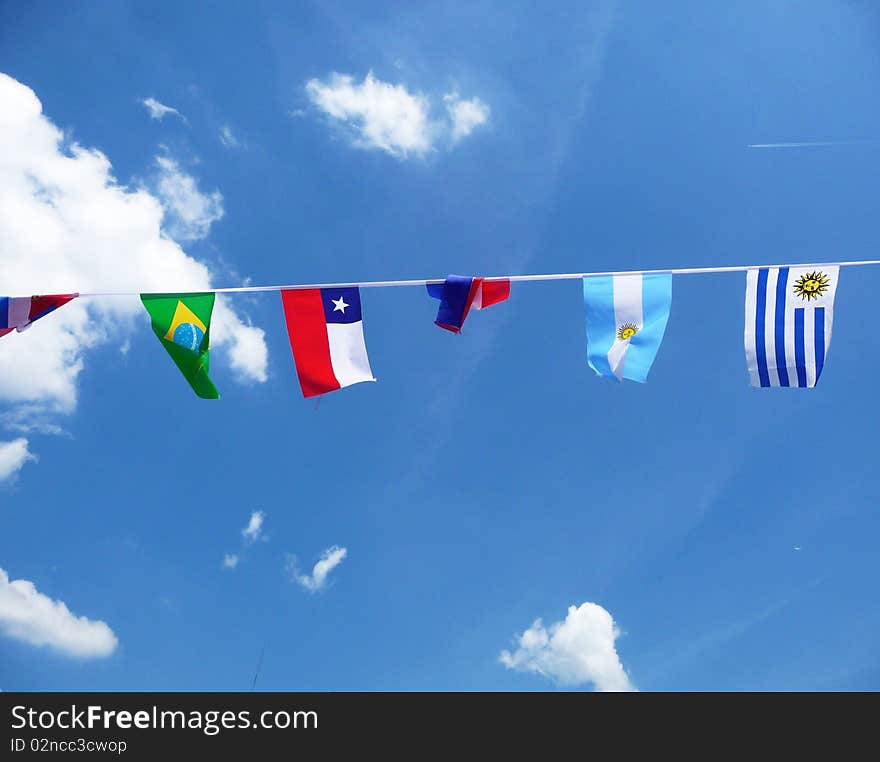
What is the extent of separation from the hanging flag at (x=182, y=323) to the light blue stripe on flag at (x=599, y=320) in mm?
5159

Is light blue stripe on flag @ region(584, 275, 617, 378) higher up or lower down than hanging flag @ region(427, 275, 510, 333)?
lower down

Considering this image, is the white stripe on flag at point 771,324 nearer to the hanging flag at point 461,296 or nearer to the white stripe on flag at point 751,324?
the white stripe on flag at point 751,324

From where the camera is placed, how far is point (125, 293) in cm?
838

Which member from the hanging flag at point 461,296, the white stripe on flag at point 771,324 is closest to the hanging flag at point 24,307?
the hanging flag at point 461,296

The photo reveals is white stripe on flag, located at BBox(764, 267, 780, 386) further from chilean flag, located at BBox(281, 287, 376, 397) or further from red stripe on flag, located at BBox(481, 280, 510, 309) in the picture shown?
chilean flag, located at BBox(281, 287, 376, 397)

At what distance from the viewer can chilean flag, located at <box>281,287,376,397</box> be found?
28.0 feet

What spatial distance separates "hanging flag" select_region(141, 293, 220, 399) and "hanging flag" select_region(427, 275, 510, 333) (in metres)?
3.16

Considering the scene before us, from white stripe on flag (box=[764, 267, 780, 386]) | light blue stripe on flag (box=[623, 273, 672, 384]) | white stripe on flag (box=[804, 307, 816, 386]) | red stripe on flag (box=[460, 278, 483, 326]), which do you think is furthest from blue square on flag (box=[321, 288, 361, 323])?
white stripe on flag (box=[804, 307, 816, 386])

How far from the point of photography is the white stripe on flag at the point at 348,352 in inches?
337

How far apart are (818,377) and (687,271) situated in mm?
2371
